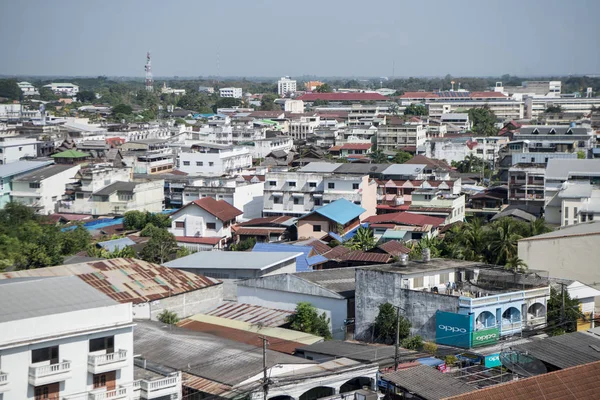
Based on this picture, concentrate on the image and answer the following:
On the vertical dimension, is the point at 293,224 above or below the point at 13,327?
below

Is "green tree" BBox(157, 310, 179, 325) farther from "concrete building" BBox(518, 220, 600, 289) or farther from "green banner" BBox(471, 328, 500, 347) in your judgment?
"concrete building" BBox(518, 220, 600, 289)

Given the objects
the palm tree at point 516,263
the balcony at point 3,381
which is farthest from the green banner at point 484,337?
the balcony at point 3,381

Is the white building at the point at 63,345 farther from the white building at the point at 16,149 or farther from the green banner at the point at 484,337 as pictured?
the white building at the point at 16,149

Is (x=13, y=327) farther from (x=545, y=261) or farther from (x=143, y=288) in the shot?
(x=545, y=261)

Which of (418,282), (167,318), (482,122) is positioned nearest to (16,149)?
(167,318)

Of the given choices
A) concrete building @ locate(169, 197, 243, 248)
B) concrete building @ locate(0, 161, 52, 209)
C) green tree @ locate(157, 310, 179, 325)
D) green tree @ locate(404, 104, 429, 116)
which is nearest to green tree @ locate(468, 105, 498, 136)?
green tree @ locate(404, 104, 429, 116)

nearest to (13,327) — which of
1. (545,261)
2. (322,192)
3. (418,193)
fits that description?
(545,261)

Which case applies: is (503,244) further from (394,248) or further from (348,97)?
(348,97)
